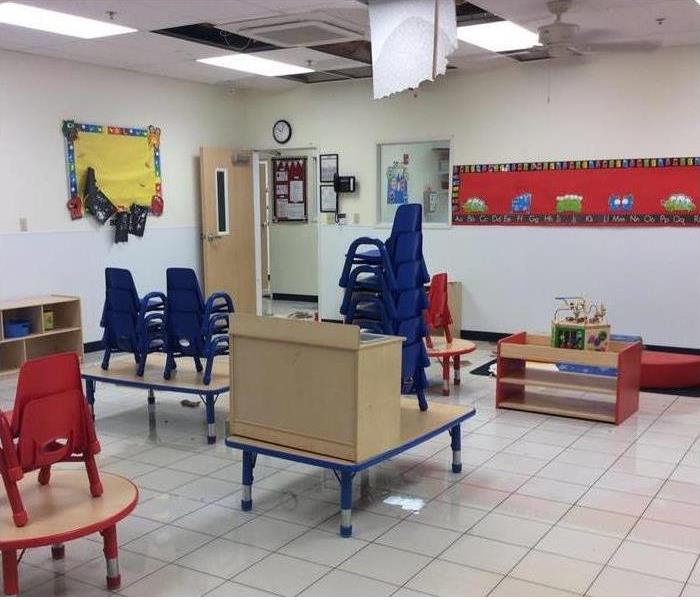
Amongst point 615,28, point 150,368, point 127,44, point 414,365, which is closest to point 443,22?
point 414,365

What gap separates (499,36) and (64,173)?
14.1 feet

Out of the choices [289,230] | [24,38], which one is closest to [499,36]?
[24,38]

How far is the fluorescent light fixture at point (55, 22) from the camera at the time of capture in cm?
552

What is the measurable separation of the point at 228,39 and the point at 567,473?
4775 mm

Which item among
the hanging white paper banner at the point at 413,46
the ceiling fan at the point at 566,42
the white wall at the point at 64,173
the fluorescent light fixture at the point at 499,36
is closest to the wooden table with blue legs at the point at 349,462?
the hanging white paper banner at the point at 413,46

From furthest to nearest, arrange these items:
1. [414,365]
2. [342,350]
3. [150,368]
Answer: [150,368], [414,365], [342,350]

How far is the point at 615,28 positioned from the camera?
6199 millimetres

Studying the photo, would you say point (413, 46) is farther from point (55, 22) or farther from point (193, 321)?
point (55, 22)

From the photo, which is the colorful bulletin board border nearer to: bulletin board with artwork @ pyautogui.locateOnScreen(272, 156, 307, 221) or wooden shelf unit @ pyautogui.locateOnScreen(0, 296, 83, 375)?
bulletin board with artwork @ pyautogui.locateOnScreen(272, 156, 307, 221)

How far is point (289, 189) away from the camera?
11094 mm

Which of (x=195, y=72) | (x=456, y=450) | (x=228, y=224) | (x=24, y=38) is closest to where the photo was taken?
(x=456, y=450)

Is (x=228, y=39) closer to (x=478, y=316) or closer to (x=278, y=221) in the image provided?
(x=478, y=316)

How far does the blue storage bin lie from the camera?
21.7ft

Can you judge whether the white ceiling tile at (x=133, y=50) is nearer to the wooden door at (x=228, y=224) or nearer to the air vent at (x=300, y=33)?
the air vent at (x=300, y=33)
